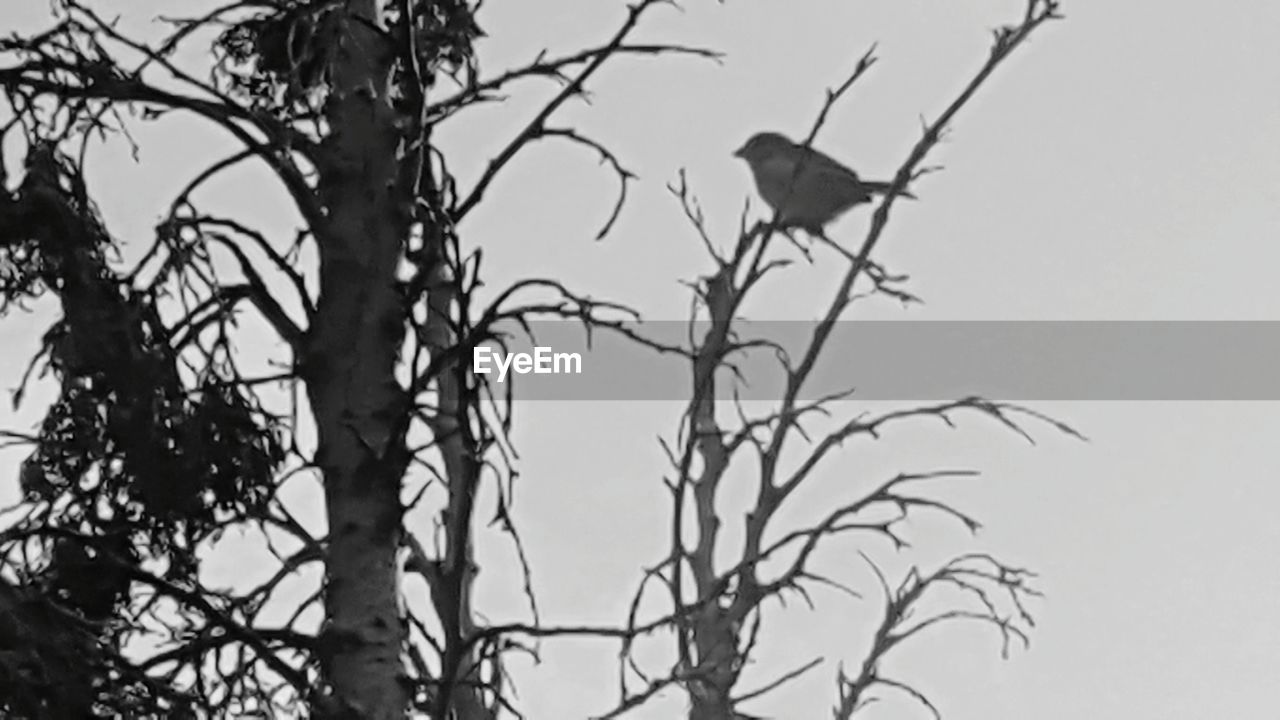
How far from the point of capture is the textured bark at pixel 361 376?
151 inches

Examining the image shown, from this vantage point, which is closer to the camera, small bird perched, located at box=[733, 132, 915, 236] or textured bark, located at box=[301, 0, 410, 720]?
textured bark, located at box=[301, 0, 410, 720]

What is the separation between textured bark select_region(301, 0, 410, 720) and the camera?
383 centimetres

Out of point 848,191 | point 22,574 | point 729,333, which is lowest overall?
point 22,574

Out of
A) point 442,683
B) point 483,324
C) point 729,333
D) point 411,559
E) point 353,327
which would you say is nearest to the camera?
point 442,683

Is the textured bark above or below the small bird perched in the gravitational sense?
below

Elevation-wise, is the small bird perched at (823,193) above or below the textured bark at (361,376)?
above

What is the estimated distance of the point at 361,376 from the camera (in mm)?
4062

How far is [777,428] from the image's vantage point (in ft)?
19.5

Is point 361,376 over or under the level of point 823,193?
under

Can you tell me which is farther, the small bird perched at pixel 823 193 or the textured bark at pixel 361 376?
the small bird perched at pixel 823 193

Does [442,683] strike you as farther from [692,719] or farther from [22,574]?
[692,719]

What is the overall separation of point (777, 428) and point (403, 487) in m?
2.17

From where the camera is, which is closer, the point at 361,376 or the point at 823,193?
the point at 361,376

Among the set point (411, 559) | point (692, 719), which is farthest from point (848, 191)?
point (411, 559)
